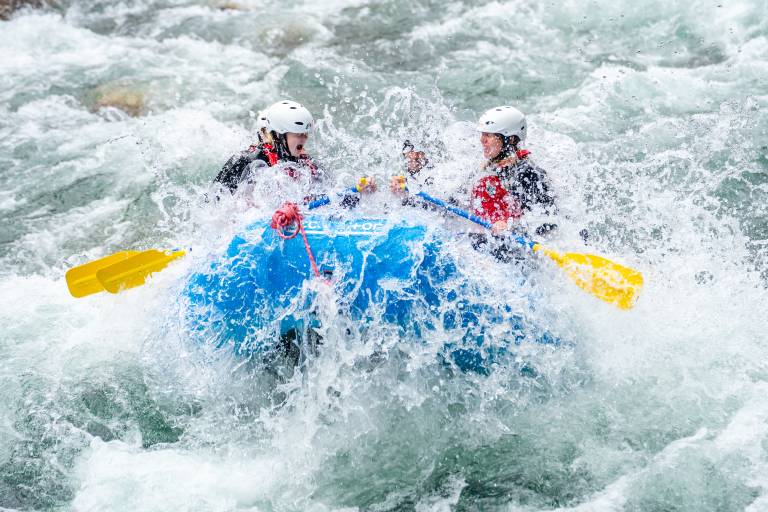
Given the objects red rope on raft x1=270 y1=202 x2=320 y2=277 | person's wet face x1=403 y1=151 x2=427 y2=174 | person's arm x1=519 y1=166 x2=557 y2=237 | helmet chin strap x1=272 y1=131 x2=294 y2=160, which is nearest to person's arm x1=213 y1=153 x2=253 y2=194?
helmet chin strap x1=272 y1=131 x2=294 y2=160

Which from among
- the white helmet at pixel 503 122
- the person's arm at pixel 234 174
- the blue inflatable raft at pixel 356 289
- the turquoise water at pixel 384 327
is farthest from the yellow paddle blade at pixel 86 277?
the white helmet at pixel 503 122

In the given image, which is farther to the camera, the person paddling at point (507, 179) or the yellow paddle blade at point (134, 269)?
the person paddling at point (507, 179)

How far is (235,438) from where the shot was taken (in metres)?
4.86

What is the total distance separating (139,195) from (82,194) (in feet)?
1.91

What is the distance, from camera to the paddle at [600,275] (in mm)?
4668

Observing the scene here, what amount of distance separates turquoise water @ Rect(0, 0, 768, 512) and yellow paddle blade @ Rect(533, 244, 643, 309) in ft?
0.86

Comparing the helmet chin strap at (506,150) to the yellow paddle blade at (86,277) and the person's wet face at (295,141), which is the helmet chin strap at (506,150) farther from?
the yellow paddle blade at (86,277)

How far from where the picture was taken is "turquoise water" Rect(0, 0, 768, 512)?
4559mm

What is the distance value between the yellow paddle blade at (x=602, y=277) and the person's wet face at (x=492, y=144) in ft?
3.04

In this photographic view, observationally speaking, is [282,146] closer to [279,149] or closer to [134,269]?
[279,149]

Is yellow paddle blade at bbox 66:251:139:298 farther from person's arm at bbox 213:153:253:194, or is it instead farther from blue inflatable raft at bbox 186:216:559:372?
person's arm at bbox 213:153:253:194

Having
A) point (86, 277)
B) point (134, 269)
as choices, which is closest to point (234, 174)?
point (134, 269)

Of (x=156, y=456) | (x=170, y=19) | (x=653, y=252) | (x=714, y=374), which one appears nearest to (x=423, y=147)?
Answer: (x=653, y=252)

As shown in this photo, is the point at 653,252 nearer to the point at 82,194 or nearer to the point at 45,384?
the point at 45,384
